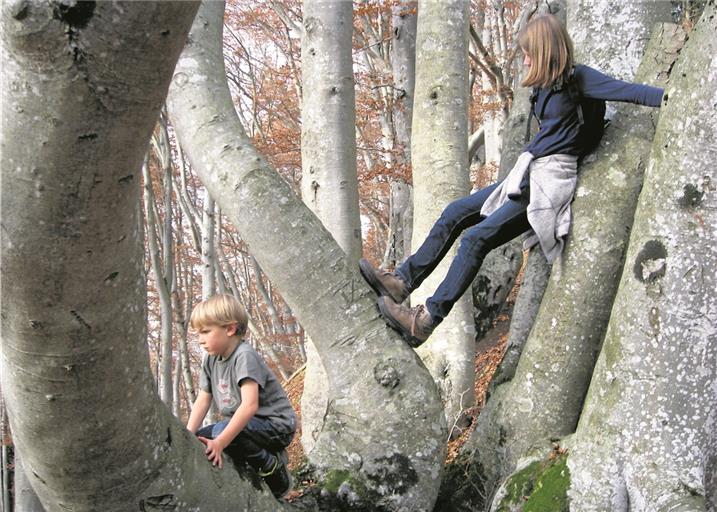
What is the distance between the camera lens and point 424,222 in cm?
520

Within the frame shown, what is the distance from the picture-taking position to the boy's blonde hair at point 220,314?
3049 mm

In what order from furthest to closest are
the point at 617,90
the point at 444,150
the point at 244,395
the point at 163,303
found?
the point at 163,303
the point at 444,150
the point at 617,90
the point at 244,395

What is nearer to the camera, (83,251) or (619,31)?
(83,251)

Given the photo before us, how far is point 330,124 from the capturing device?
5215 mm

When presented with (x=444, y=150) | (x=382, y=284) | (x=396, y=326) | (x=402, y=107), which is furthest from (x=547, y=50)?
(x=402, y=107)

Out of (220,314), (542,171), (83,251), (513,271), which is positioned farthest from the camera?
(513,271)

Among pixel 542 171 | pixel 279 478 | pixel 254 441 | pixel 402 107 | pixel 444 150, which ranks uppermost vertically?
pixel 402 107

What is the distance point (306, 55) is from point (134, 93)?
396 cm

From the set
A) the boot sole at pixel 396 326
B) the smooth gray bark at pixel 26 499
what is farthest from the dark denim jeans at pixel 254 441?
the smooth gray bark at pixel 26 499

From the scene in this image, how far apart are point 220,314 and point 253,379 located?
32 cm

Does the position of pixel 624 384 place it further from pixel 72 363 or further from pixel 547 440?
pixel 72 363

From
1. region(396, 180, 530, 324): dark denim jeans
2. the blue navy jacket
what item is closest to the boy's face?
region(396, 180, 530, 324): dark denim jeans

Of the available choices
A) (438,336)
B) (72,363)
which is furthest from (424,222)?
(72,363)

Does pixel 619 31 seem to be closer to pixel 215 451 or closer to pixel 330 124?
pixel 330 124
